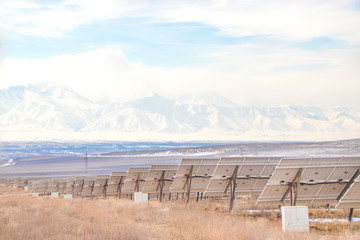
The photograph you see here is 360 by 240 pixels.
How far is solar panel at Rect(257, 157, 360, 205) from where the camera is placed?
736 inches

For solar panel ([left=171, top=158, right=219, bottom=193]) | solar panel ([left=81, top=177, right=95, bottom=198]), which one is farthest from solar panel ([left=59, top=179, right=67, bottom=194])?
solar panel ([left=171, top=158, right=219, bottom=193])

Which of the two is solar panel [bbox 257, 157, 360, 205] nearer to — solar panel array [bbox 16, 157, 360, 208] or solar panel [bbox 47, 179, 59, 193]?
solar panel array [bbox 16, 157, 360, 208]

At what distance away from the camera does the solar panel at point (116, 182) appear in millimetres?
41938

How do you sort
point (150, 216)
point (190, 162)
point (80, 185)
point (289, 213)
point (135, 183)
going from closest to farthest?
point (289, 213)
point (150, 216)
point (190, 162)
point (135, 183)
point (80, 185)

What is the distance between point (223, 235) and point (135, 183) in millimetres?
25555

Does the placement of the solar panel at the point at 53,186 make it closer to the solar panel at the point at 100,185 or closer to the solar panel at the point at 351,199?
the solar panel at the point at 100,185

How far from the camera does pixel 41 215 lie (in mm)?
17797

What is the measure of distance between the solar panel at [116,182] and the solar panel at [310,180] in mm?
23655

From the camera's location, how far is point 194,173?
27.4 m

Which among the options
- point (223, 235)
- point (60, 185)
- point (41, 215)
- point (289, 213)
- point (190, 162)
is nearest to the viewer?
point (223, 235)

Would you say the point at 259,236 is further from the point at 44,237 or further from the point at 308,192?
the point at 308,192

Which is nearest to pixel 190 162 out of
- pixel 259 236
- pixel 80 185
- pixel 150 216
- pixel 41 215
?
pixel 150 216

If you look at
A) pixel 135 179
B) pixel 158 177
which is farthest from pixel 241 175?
pixel 135 179

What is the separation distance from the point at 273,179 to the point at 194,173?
892cm
